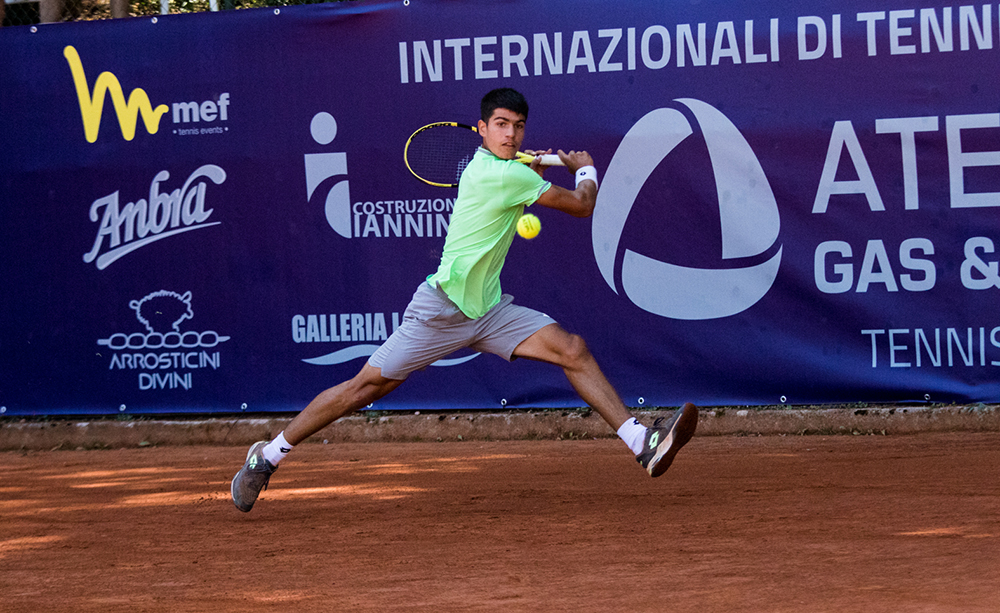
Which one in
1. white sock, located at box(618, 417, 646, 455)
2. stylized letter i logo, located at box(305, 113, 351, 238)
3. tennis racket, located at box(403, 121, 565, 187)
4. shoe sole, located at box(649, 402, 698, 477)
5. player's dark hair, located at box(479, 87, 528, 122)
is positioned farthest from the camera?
stylized letter i logo, located at box(305, 113, 351, 238)

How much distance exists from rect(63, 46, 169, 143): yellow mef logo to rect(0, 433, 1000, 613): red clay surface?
1.94 metres

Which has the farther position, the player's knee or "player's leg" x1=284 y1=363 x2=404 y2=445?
"player's leg" x1=284 y1=363 x2=404 y2=445

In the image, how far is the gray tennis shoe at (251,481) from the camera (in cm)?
414

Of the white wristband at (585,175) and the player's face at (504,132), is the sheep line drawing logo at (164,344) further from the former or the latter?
the white wristband at (585,175)

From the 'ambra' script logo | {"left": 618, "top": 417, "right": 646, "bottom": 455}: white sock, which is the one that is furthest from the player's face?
the 'ambra' script logo

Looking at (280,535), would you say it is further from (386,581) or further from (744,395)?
(744,395)

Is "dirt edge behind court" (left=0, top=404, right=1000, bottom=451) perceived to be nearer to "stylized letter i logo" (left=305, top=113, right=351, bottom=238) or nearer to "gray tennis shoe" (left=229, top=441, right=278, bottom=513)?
"stylized letter i logo" (left=305, top=113, right=351, bottom=238)

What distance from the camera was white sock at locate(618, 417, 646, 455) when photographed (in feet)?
12.4

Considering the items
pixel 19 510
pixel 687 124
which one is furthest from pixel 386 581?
pixel 687 124

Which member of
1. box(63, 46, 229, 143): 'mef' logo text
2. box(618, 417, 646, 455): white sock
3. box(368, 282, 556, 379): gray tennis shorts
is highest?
box(63, 46, 229, 143): 'mef' logo text

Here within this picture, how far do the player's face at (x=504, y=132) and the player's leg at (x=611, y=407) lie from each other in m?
0.71

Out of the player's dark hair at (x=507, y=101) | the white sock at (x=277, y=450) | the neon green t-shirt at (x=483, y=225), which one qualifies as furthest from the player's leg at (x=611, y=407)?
the white sock at (x=277, y=450)

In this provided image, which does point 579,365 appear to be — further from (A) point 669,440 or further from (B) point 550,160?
(B) point 550,160

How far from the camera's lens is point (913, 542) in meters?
3.33
